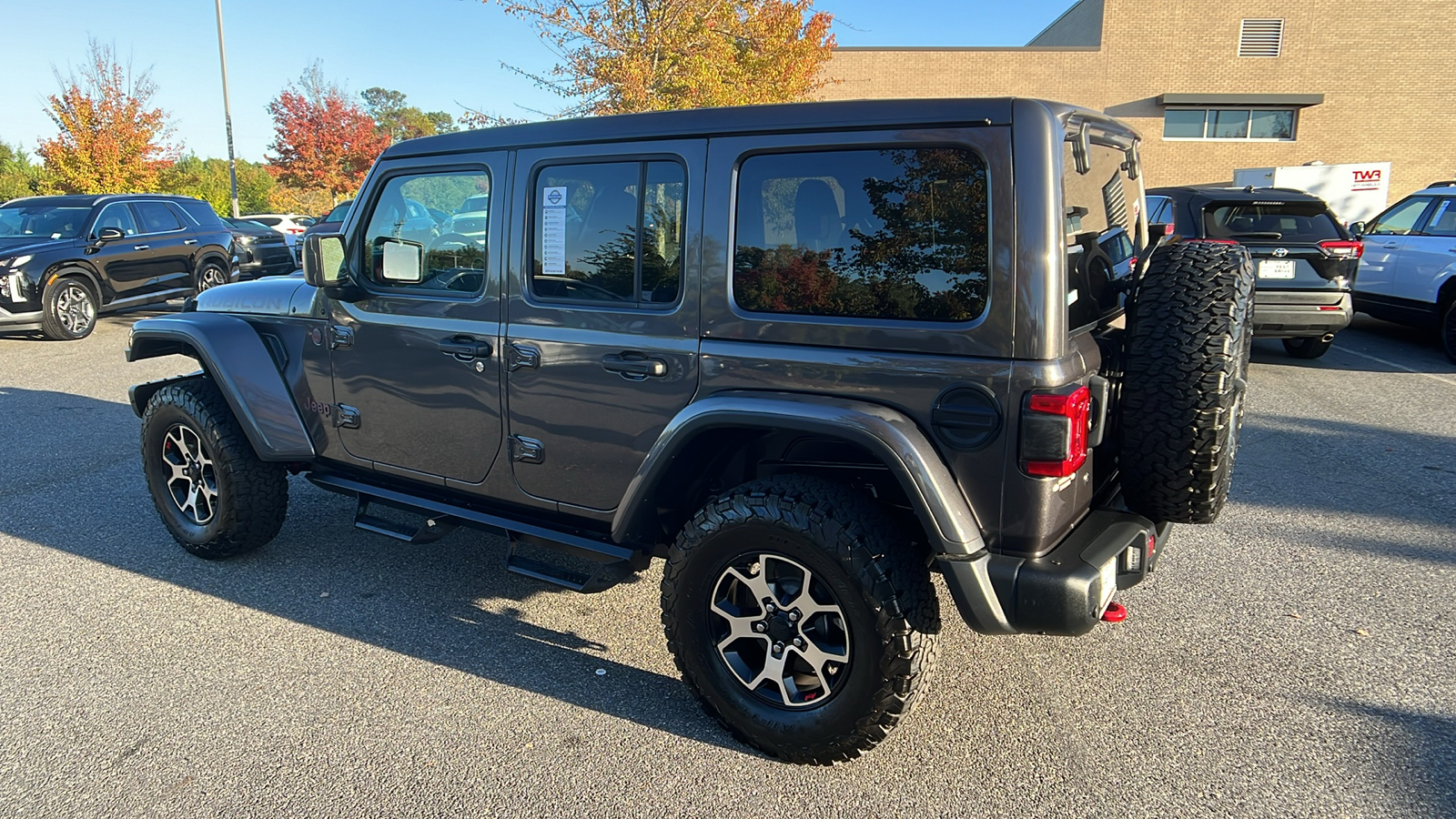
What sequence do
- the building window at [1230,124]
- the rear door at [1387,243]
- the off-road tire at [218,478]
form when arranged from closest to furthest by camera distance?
the off-road tire at [218,478] → the rear door at [1387,243] → the building window at [1230,124]

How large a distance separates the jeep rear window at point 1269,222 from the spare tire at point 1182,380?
6.47 meters

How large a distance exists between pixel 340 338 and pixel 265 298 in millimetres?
611

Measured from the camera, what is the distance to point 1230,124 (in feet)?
94.9

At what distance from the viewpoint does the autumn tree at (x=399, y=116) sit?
2918 inches

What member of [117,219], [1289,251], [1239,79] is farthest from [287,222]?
[1239,79]

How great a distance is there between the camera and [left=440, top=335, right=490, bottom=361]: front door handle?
3469mm

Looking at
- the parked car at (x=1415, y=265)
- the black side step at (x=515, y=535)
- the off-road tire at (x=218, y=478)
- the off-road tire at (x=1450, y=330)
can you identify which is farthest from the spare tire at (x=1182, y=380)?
the off-road tire at (x=1450, y=330)

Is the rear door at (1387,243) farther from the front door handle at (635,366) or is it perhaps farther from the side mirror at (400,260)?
the side mirror at (400,260)

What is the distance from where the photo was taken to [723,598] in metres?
3.00

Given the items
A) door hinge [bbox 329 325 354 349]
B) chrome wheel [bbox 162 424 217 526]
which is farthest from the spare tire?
chrome wheel [bbox 162 424 217 526]

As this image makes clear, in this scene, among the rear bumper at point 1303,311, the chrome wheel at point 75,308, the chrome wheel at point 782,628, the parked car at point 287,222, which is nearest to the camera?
the chrome wheel at point 782,628

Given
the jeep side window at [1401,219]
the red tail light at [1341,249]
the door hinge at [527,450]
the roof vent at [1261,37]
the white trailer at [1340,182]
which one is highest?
the roof vent at [1261,37]

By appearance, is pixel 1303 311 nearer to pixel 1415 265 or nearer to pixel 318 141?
pixel 1415 265

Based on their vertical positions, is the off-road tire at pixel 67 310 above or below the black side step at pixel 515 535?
Answer: above
